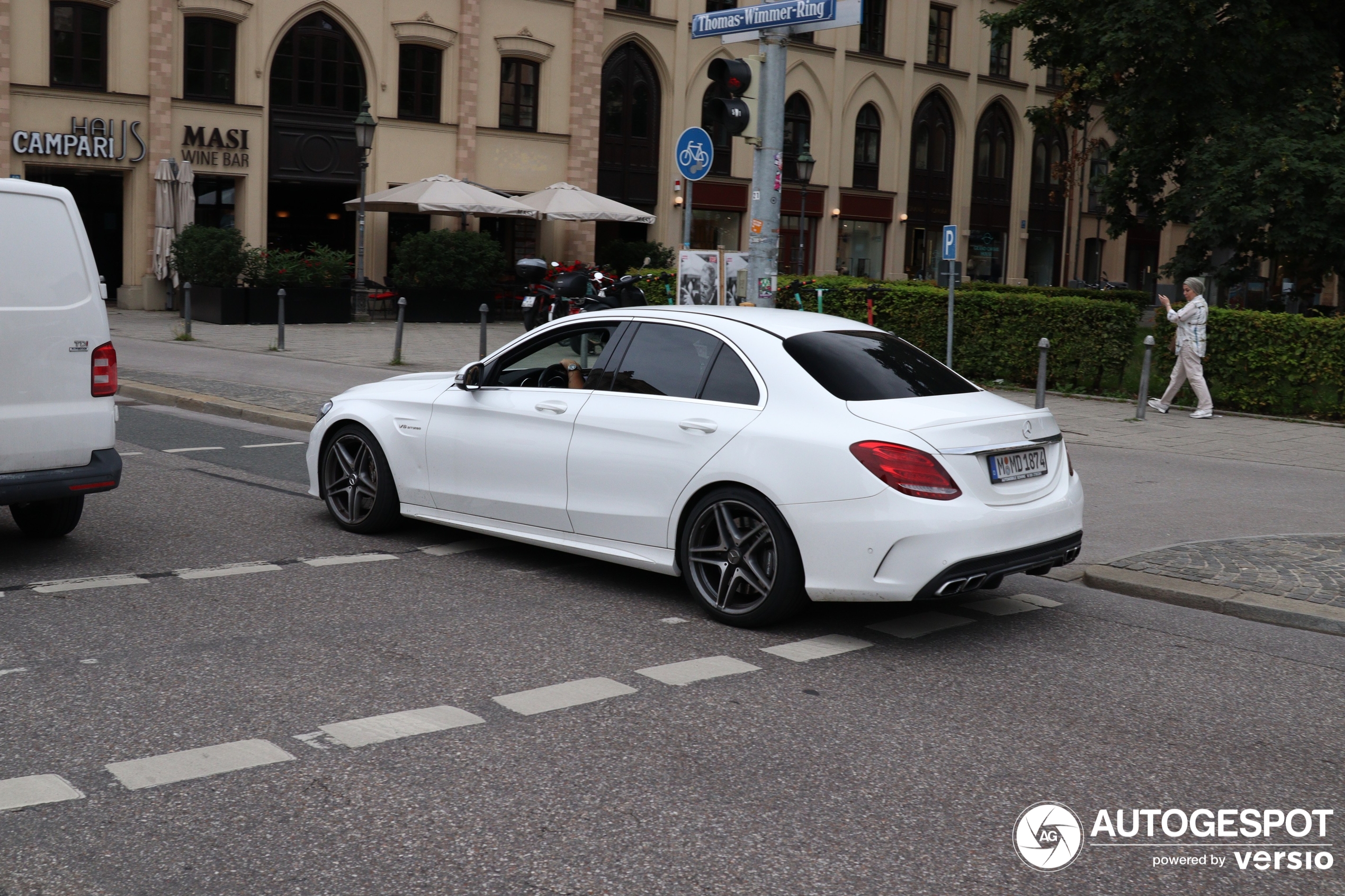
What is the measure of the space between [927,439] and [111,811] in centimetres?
353

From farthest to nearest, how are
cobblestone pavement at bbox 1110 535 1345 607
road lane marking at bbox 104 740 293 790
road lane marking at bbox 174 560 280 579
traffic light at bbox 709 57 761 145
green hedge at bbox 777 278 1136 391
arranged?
1. green hedge at bbox 777 278 1136 391
2. traffic light at bbox 709 57 761 145
3. cobblestone pavement at bbox 1110 535 1345 607
4. road lane marking at bbox 174 560 280 579
5. road lane marking at bbox 104 740 293 790

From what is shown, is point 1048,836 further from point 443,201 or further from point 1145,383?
point 443,201

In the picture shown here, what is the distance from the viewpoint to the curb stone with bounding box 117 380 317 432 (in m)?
13.4

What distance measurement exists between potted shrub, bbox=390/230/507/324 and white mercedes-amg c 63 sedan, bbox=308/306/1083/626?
2316 cm

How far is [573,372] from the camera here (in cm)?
730

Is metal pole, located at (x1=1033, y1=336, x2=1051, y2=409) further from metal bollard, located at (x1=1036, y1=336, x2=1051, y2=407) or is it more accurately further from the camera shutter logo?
the camera shutter logo

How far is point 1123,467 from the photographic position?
1183cm

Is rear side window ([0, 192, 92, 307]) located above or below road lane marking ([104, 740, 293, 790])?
above

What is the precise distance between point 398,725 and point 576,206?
29674 mm

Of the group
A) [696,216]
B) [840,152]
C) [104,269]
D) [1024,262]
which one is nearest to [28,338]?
[104,269]

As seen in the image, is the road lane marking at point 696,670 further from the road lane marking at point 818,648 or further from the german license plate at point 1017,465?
the german license plate at point 1017,465

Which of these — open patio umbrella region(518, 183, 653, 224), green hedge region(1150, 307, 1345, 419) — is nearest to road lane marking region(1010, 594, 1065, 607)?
green hedge region(1150, 307, 1345, 419)

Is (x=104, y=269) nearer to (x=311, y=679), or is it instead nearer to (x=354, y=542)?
(x=354, y=542)

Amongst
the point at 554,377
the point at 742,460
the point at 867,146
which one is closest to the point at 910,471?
the point at 742,460
